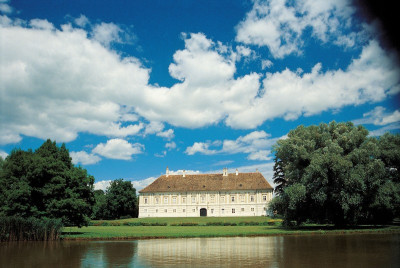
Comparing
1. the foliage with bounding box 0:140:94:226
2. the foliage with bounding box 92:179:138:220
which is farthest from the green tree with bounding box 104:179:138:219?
the foliage with bounding box 0:140:94:226

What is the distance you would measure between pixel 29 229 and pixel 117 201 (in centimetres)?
5796

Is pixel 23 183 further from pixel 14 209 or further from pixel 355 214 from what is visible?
pixel 355 214

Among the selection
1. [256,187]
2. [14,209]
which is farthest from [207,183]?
[14,209]

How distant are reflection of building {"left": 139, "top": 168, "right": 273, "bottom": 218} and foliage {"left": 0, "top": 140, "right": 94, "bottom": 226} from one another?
53012 millimetres

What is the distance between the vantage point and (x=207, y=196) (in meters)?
86.1

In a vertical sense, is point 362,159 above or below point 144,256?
above

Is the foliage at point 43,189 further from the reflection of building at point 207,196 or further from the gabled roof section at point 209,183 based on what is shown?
the reflection of building at point 207,196

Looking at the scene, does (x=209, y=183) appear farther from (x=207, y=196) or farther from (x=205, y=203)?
(x=205, y=203)

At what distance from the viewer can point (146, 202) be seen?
89.0m

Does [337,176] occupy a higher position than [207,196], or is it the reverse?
[337,176]

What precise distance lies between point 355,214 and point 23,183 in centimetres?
3307

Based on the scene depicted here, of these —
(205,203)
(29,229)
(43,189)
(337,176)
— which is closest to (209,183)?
(205,203)

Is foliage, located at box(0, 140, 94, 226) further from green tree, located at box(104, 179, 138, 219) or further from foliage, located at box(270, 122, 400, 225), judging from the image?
green tree, located at box(104, 179, 138, 219)

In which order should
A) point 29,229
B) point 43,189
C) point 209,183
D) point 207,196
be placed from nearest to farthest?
point 29,229
point 43,189
point 207,196
point 209,183
